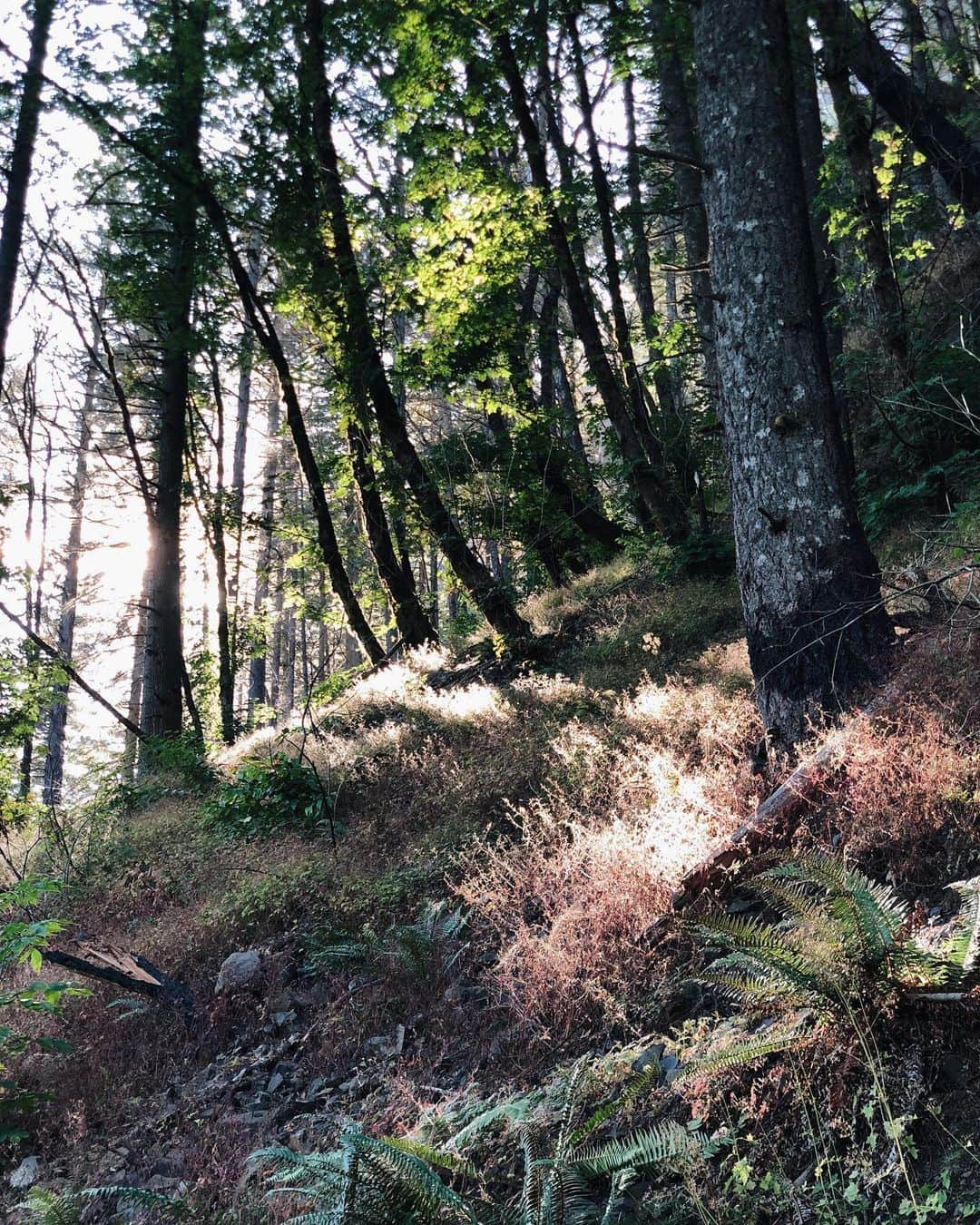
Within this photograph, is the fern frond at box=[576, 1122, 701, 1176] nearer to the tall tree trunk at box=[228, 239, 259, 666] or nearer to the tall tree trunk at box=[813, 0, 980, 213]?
the tall tree trunk at box=[813, 0, 980, 213]

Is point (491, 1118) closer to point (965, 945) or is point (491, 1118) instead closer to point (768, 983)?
point (768, 983)

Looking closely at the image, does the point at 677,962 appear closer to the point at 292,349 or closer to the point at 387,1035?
the point at 387,1035

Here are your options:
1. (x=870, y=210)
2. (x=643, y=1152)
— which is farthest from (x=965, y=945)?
(x=870, y=210)

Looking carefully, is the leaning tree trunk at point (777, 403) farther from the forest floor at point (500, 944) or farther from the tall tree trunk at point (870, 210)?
the tall tree trunk at point (870, 210)

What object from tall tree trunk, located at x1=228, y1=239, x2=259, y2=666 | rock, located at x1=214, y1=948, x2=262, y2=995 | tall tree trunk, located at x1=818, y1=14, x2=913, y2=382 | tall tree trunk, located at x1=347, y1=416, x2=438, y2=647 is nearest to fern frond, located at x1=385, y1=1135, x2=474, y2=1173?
rock, located at x1=214, y1=948, x2=262, y2=995

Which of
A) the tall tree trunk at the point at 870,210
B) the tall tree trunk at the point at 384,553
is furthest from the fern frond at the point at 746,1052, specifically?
the tall tree trunk at the point at 384,553

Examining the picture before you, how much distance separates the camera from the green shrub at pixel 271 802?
27.2 feet

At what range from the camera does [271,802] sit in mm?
8734

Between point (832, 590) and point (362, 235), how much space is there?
409 inches

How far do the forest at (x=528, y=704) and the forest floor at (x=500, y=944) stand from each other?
3cm

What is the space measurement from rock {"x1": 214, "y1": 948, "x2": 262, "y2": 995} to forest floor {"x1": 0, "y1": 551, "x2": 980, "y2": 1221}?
0.14ft

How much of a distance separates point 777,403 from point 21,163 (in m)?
8.99

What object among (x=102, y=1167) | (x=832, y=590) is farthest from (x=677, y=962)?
(x=102, y=1167)

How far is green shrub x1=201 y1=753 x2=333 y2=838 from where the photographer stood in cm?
830
